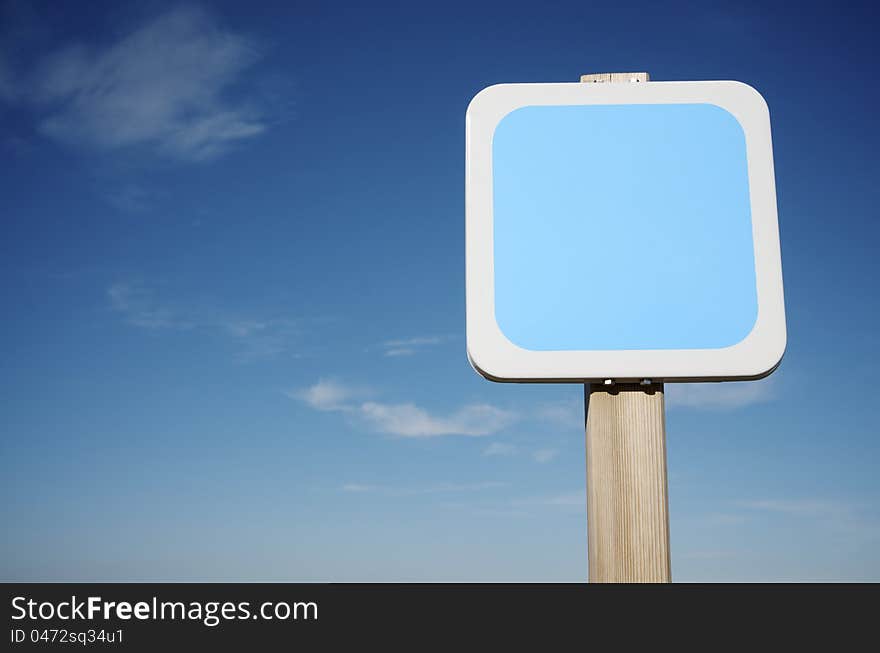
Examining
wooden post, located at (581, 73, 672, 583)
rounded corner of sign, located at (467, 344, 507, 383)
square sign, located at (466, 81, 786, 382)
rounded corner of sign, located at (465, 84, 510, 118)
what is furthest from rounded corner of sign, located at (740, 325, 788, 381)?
rounded corner of sign, located at (465, 84, 510, 118)

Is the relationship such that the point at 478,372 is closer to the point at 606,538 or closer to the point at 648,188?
the point at 606,538

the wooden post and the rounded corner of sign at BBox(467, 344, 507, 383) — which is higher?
the rounded corner of sign at BBox(467, 344, 507, 383)

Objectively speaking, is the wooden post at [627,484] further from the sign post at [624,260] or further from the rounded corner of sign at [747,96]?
the rounded corner of sign at [747,96]

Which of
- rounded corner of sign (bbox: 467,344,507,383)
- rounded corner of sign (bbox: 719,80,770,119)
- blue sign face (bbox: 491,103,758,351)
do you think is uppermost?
rounded corner of sign (bbox: 719,80,770,119)

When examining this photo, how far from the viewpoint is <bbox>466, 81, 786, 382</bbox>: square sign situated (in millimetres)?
1685

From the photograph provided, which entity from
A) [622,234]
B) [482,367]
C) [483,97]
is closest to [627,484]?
[482,367]

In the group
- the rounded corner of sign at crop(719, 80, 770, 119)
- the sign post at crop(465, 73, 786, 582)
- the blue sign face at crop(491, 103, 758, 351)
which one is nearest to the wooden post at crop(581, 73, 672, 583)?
the sign post at crop(465, 73, 786, 582)

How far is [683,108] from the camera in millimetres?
1820

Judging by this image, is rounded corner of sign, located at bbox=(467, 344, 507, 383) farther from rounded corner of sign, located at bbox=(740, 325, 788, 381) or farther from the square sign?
rounded corner of sign, located at bbox=(740, 325, 788, 381)

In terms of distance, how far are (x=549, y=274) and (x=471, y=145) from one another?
39 cm

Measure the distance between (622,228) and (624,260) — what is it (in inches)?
3.2
